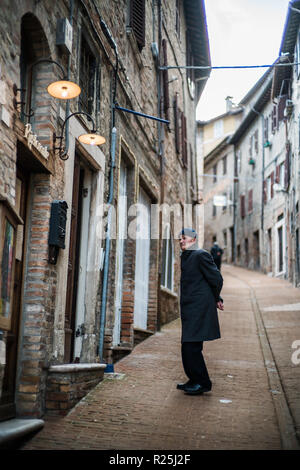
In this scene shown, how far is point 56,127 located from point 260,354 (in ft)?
14.6

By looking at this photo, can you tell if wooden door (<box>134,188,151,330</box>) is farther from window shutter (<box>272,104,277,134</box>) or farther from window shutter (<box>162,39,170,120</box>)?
window shutter (<box>272,104,277,134</box>)

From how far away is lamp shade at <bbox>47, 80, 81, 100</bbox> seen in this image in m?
4.78

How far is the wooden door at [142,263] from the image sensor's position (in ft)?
31.1

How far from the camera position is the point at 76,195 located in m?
6.46

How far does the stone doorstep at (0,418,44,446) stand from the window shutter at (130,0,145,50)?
6453mm

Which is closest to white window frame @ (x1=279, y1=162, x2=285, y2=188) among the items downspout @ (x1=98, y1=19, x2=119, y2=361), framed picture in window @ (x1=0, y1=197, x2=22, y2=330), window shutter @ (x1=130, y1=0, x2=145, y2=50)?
window shutter @ (x1=130, y1=0, x2=145, y2=50)

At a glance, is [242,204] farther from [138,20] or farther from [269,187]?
[138,20]

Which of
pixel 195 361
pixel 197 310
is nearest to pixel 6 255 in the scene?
pixel 197 310

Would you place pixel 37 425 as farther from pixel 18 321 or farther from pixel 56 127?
pixel 56 127

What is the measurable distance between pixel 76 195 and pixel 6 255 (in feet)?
8.30

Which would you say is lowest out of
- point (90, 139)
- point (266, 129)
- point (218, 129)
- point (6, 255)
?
point (6, 255)

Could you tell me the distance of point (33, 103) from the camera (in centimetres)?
532

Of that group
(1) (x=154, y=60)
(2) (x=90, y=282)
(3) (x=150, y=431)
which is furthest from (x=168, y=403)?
(1) (x=154, y=60)

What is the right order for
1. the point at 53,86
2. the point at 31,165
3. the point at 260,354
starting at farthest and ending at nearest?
the point at 260,354, the point at 31,165, the point at 53,86
